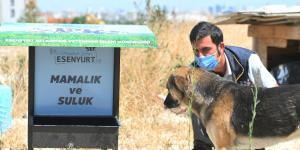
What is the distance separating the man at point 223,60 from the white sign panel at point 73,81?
35.1 inches

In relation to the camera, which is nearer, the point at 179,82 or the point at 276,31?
the point at 179,82

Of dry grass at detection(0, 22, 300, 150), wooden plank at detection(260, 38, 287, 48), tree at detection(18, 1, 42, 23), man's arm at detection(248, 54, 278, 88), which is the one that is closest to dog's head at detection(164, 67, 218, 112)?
man's arm at detection(248, 54, 278, 88)

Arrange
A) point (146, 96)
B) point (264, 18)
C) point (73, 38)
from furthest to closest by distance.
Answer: point (146, 96) < point (264, 18) < point (73, 38)

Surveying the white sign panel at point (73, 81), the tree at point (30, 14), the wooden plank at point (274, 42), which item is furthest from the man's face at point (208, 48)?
the tree at point (30, 14)

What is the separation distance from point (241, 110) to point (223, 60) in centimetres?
65

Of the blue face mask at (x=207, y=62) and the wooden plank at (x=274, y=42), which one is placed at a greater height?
the blue face mask at (x=207, y=62)

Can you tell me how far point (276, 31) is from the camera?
8820 millimetres

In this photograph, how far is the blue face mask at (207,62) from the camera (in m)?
5.32

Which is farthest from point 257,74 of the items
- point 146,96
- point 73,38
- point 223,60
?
point 146,96

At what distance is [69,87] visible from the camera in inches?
230

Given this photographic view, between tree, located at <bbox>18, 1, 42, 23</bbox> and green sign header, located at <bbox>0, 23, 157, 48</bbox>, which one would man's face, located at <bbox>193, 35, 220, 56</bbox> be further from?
tree, located at <bbox>18, 1, 42, 23</bbox>

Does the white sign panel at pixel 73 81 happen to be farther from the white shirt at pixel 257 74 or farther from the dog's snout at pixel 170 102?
the white shirt at pixel 257 74

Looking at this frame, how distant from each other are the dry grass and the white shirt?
0.78 m

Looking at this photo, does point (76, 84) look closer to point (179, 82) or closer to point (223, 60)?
point (179, 82)
